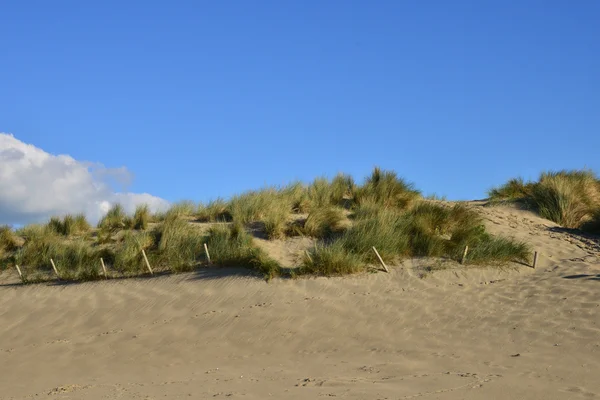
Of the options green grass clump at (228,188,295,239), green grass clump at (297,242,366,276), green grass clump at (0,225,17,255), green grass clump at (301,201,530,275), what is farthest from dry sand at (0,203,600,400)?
green grass clump at (0,225,17,255)

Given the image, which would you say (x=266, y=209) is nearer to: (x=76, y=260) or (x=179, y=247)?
(x=179, y=247)

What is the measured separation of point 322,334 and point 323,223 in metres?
5.29

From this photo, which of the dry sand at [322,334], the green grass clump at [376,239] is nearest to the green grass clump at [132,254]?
the dry sand at [322,334]

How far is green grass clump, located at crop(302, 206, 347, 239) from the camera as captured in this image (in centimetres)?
1733

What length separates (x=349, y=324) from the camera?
42.4ft

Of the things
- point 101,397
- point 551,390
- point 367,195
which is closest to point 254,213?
point 367,195

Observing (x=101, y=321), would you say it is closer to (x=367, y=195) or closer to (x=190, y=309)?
(x=190, y=309)

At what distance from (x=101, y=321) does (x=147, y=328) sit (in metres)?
1.50

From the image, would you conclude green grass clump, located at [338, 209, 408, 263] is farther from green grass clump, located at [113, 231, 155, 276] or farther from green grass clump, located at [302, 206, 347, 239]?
green grass clump, located at [113, 231, 155, 276]

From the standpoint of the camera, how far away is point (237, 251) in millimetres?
16297

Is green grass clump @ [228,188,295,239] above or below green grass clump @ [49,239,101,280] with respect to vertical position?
above

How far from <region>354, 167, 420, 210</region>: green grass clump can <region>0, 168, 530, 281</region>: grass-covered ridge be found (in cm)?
3

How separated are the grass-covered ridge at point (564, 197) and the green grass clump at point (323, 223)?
5548 millimetres

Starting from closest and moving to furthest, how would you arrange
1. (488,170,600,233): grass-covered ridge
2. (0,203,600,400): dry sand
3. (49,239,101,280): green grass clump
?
(0,203,600,400): dry sand → (49,239,101,280): green grass clump → (488,170,600,233): grass-covered ridge
